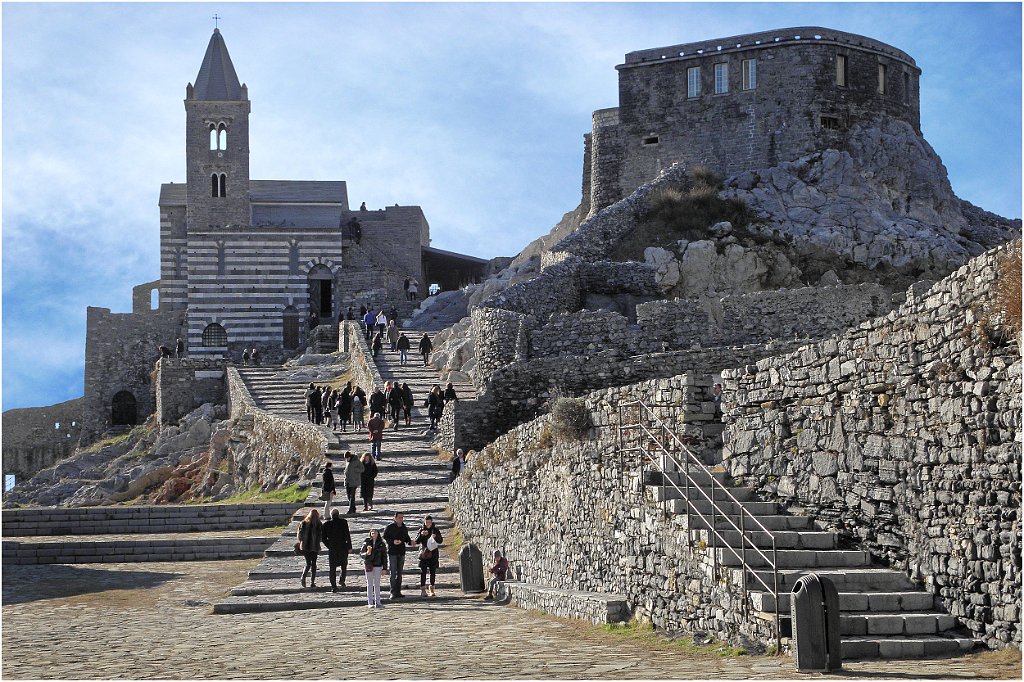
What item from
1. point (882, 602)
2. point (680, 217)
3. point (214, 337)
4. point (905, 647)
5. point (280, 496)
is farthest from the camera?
point (214, 337)

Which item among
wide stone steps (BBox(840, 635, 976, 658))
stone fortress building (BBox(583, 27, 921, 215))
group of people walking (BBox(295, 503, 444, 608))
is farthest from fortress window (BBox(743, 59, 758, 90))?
wide stone steps (BBox(840, 635, 976, 658))

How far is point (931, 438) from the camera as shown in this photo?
940 cm

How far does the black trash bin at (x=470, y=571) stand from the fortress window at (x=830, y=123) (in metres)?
25.8

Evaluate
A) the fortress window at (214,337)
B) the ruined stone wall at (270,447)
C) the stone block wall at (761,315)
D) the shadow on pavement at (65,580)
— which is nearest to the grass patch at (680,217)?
the stone block wall at (761,315)

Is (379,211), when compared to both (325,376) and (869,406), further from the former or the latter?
(869,406)

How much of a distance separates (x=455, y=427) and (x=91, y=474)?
57.1 feet

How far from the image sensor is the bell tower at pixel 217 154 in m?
50.4

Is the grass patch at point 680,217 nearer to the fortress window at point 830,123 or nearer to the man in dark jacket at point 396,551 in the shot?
the fortress window at point 830,123

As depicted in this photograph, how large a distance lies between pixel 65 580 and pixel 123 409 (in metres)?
33.1

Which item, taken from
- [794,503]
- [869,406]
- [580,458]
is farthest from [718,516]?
[580,458]

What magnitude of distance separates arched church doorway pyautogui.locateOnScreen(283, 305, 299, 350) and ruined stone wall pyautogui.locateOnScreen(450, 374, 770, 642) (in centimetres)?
3286

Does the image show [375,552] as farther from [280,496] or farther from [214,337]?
[214,337]

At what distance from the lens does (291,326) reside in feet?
163

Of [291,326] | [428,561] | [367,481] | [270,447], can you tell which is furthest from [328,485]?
[291,326]
